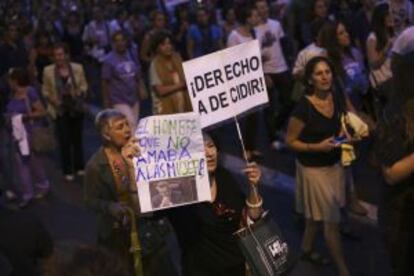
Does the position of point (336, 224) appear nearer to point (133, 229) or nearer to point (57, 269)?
point (133, 229)

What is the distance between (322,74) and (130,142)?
1.80 meters

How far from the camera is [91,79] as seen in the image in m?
18.0

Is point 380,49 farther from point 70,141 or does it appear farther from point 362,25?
point 70,141

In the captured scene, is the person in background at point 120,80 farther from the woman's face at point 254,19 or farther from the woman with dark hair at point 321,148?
the woman with dark hair at point 321,148

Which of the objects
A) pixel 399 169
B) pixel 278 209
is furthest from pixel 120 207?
pixel 278 209

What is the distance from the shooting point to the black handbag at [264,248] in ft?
13.7

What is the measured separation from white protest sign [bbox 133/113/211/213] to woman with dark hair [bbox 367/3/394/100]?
3880 mm

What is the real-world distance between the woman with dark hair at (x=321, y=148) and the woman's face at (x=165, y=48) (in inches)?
96.9

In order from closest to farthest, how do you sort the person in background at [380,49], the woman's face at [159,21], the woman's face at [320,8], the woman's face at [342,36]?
1. the woman's face at [342,36]
2. the person in background at [380,49]
3. the woman's face at [320,8]
4. the woman's face at [159,21]

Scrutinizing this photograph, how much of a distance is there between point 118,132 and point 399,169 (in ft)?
5.25

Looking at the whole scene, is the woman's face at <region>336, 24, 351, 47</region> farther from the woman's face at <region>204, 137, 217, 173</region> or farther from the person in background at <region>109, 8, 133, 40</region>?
the person in background at <region>109, 8, 133, 40</region>


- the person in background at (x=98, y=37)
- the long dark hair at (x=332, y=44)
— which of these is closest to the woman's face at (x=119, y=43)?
the long dark hair at (x=332, y=44)

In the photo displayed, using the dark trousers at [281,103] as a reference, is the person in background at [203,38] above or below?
above

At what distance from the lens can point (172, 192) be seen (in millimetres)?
4344
